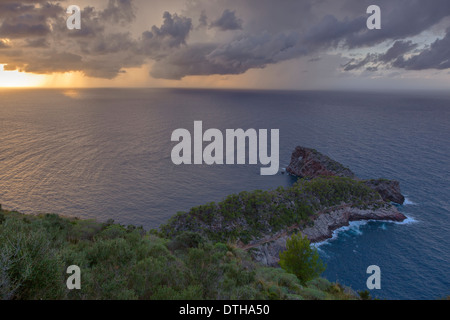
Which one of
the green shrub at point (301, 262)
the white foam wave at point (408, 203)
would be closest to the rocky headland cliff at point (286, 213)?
the white foam wave at point (408, 203)

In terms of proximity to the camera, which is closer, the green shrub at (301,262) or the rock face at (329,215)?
the green shrub at (301,262)

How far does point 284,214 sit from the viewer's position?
57.0 metres

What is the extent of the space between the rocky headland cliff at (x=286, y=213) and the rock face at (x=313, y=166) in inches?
354

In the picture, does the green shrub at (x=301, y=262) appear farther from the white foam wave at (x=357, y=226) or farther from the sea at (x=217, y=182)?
the white foam wave at (x=357, y=226)

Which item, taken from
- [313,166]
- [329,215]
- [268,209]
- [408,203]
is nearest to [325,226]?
[329,215]

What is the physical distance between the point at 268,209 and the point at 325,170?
3950 centimetres

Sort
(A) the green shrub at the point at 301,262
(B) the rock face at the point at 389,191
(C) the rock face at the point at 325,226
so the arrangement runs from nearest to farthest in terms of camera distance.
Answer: (A) the green shrub at the point at 301,262
(C) the rock face at the point at 325,226
(B) the rock face at the point at 389,191

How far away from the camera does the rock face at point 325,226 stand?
49344mm

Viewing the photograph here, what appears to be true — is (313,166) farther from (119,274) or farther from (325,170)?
(119,274)

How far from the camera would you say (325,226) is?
2367 inches

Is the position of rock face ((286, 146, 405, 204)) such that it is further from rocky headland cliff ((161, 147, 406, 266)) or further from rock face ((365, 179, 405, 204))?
rocky headland cliff ((161, 147, 406, 266))

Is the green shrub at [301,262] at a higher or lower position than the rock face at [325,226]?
higher
